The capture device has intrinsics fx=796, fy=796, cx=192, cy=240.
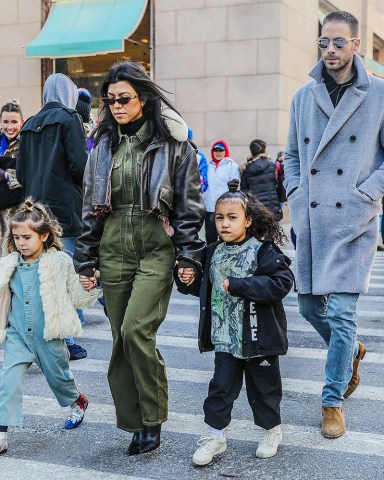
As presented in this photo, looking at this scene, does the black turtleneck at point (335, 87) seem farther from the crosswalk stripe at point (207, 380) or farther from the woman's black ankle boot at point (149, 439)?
the woman's black ankle boot at point (149, 439)

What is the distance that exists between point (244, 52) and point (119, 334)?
589 inches

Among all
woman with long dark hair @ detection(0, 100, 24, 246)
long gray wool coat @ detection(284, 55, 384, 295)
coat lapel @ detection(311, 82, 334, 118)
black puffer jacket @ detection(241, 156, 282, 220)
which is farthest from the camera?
black puffer jacket @ detection(241, 156, 282, 220)

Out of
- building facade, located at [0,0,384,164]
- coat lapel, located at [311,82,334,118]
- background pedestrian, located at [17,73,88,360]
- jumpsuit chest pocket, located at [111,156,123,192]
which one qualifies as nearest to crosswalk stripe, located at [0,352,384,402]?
background pedestrian, located at [17,73,88,360]

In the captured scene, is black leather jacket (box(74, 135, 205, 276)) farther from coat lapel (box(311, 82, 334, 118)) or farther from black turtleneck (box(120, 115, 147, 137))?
coat lapel (box(311, 82, 334, 118))

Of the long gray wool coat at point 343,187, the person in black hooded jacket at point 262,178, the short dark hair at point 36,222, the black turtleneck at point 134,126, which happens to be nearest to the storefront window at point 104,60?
the person in black hooded jacket at point 262,178

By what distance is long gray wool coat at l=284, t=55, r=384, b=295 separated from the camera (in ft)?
14.3

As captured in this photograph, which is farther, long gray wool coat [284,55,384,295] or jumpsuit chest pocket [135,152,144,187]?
long gray wool coat [284,55,384,295]

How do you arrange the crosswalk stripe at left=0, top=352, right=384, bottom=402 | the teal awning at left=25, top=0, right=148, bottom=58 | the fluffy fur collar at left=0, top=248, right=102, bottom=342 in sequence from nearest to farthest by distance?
the fluffy fur collar at left=0, top=248, right=102, bottom=342
the crosswalk stripe at left=0, top=352, right=384, bottom=402
the teal awning at left=25, top=0, right=148, bottom=58

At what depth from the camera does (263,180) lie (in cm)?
1212

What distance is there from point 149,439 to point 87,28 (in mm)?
15755

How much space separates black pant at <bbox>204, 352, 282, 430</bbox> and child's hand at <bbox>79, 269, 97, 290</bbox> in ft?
2.42

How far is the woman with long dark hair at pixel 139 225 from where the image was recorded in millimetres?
3914

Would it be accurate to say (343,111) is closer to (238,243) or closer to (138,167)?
(238,243)

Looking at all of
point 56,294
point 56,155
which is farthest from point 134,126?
point 56,155
